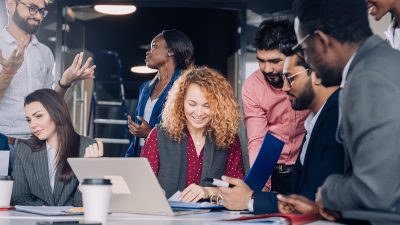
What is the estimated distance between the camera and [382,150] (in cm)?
160

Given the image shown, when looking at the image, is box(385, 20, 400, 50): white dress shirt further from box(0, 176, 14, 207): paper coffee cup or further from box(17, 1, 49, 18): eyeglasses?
box(17, 1, 49, 18): eyeglasses

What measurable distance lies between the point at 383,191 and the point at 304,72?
1.25m

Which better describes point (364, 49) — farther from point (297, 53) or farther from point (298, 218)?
point (298, 218)

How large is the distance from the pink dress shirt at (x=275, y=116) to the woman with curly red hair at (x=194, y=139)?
213 mm

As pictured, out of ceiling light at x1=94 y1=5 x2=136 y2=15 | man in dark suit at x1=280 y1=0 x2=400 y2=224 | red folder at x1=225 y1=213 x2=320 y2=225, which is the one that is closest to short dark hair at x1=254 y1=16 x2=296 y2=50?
man in dark suit at x1=280 y1=0 x2=400 y2=224

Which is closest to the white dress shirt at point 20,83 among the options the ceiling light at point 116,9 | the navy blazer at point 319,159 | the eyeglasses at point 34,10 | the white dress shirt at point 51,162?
the eyeglasses at point 34,10

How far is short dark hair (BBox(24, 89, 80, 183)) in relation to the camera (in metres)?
3.28

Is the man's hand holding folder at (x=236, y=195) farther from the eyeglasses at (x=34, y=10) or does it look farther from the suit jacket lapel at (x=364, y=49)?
the eyeglasses at (x=34, y=10)

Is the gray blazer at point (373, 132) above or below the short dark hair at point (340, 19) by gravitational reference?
below

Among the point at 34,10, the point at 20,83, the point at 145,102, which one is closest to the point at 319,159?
the point at 145,102

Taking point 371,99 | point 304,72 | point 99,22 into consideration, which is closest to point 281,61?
point 304,72

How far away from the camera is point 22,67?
16.0ft

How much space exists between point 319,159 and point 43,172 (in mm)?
1535

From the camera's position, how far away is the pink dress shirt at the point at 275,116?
11.8 ft
